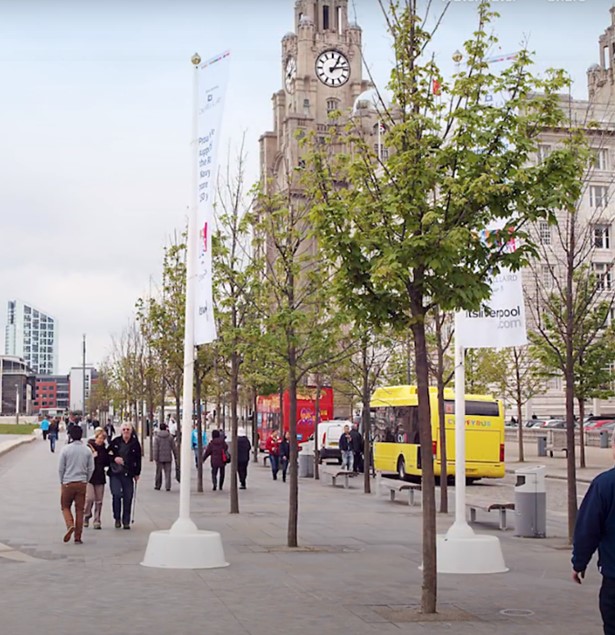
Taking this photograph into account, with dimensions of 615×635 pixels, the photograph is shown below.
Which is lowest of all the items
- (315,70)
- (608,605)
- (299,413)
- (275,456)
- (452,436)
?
(275,456)

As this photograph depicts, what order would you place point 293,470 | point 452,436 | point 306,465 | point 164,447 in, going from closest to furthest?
point 293,470 → point 164,447 → point 452,436 → point 306,465

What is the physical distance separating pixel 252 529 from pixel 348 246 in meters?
9.06

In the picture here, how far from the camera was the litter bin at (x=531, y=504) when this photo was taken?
62.0 feet

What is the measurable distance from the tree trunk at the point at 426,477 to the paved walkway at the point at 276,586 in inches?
12.9

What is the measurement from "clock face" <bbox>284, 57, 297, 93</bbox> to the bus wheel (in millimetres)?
104194

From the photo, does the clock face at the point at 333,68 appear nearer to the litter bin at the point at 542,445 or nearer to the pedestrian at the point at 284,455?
the litter bin at the point at 542,445

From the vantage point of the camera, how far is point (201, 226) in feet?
→ 49.3

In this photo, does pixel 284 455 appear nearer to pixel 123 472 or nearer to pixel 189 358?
pixel 123 472

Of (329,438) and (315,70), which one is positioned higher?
(315,70)

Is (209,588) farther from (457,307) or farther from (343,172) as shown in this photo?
(343,172)

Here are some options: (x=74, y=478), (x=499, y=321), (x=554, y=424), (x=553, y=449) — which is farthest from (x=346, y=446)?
(x=554, y=424)

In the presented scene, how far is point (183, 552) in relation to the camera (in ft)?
45.3

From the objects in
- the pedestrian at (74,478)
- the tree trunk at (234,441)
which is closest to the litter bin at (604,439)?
the tree trunk at (234,441)

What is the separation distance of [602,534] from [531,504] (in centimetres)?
1248
